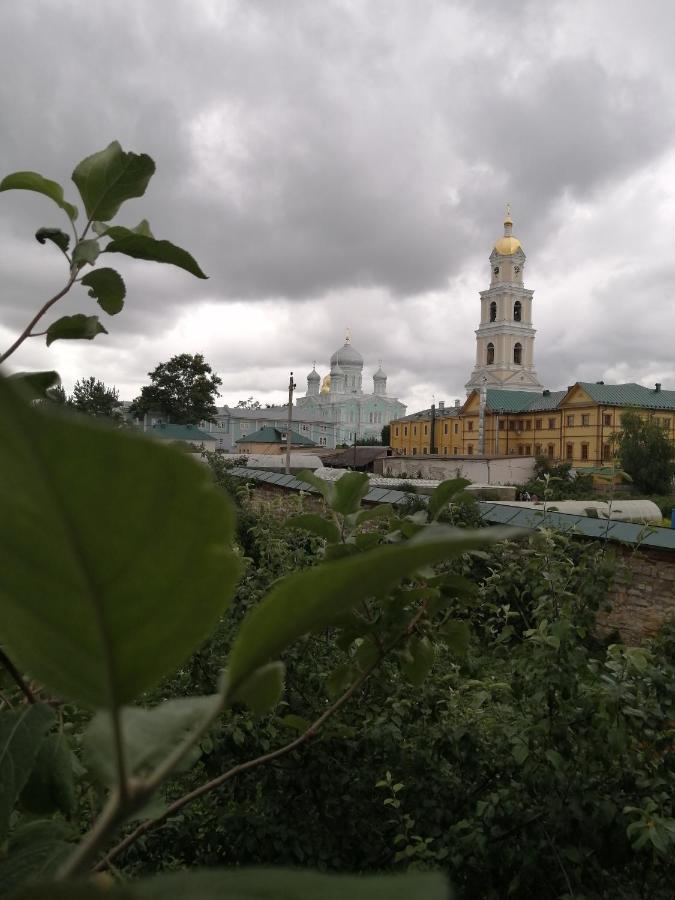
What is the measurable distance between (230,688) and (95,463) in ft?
0.50

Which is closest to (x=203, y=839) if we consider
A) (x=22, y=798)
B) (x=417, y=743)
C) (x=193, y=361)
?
(x=417, y=743)

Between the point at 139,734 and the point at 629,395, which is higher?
the point at 629,395

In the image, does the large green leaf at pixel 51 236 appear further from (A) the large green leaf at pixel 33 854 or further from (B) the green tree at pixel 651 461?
(B) the green tree at pixel 651 461

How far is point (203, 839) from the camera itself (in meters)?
2.04

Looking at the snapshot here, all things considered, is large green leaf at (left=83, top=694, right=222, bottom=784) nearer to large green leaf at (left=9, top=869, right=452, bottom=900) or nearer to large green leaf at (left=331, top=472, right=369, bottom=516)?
large green leaf at (left=9, top=869, right=452, bottom=900)

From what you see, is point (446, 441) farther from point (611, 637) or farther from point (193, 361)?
point (611, 637)

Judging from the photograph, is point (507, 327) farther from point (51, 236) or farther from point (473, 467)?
point (51, 236)

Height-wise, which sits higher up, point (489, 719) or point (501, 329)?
point (501, 329)

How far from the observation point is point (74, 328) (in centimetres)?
91

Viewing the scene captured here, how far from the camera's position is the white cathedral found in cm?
5769

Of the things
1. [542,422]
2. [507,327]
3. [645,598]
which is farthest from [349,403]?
[645,598]

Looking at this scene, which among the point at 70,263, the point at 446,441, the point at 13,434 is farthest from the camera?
the point at 446,441

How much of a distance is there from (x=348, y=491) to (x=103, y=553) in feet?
2.17

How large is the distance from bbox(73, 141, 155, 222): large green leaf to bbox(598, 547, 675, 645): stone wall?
503cm
